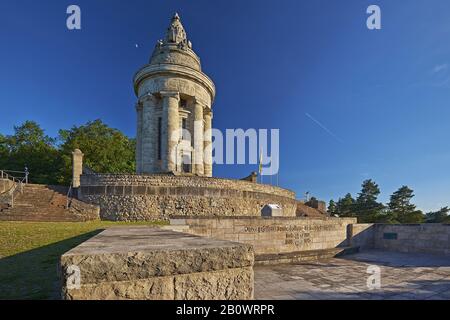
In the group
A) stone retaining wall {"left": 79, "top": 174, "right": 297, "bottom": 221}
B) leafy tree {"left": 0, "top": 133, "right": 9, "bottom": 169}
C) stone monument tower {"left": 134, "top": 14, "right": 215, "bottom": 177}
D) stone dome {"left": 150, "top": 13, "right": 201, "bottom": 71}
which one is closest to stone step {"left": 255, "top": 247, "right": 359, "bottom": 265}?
stone retaining wall {"left": 79, "top": 174, "right": 297, "bottom": 221}

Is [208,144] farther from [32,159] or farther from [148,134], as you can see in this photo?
[32,159]

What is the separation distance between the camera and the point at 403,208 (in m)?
39.1

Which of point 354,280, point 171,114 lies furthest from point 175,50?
point 354,280

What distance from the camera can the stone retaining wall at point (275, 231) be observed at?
28.2 ft

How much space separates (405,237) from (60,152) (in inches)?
1520

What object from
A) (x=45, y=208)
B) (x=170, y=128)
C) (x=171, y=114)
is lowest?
(x=45, y=208)

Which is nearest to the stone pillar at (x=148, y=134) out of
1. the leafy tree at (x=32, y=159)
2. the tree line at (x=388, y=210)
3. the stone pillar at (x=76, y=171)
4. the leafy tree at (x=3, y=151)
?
the stone pillar at (x=76, y=171)

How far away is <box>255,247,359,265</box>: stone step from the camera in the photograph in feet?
28.0

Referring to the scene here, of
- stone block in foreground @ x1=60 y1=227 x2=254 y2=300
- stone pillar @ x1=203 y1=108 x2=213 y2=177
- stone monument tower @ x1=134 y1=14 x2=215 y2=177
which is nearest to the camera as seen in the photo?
stone block in foreground @ x1=60 y1=227 x2=254 y2=300

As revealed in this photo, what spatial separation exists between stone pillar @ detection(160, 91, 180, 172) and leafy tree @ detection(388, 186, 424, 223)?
36950 mm

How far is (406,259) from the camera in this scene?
9.75 m

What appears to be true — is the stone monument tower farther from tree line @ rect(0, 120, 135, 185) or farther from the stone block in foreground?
the stone block in foreground
